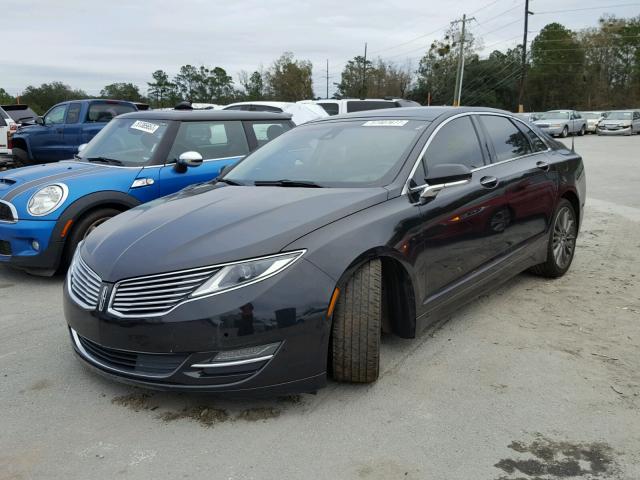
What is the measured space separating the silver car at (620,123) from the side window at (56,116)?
108ft

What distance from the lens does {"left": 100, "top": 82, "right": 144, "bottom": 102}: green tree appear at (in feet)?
226

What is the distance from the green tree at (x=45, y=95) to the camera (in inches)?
2350

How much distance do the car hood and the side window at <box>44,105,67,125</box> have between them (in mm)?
10443

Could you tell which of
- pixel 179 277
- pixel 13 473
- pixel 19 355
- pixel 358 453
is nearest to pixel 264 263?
pixel 179 277

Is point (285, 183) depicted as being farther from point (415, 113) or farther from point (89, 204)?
point (89, 204)

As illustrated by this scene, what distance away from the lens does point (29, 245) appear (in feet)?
16.5

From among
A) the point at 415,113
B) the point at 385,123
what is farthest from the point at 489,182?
the point at 385,123

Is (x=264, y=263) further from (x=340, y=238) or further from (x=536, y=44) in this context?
(x=536, y=44)

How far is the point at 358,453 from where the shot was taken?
8.30ft

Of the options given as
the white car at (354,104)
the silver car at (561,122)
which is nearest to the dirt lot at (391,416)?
the white car at (354,104)

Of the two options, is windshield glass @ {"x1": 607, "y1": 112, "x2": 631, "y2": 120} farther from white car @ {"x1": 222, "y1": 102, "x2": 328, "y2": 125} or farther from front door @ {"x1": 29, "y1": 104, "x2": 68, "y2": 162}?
front door @ {"x1": 29, "y1": 104, "x2": 68, "y2": 162}

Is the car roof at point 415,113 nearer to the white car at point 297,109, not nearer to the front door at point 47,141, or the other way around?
the white car at point 297,109

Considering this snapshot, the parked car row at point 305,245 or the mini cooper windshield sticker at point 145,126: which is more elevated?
the mini cooper windshield sticker at point 145,126

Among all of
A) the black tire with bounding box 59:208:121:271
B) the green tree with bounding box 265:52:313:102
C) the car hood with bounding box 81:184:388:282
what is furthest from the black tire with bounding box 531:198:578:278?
the green tree with bounding box 265:52:313:102
